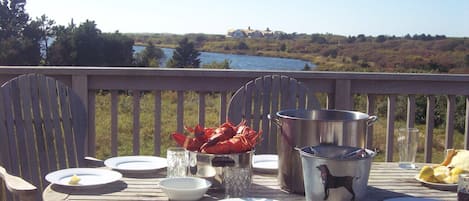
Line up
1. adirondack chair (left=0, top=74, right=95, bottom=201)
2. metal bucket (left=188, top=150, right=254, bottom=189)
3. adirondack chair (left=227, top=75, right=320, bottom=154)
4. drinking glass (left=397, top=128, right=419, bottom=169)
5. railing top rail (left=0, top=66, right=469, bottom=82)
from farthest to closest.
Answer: railing top rail (left=0, top=66, right=469, bottom=82) < adirondack chair (left=227, top=75, right=320, bottom=154) < adirondack chair (left=0, top=74, right=95, bottom=201) < drinking glass (left=397, top=128, right=419, bottom=169) < metal bucket (left=188, top=150, right=254, bottom=189)

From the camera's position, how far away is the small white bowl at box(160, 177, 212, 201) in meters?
1.46

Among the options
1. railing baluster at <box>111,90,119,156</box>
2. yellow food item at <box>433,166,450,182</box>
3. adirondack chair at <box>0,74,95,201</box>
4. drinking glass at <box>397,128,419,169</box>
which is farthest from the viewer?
railing baluster at <box>111,90,119,156</box>

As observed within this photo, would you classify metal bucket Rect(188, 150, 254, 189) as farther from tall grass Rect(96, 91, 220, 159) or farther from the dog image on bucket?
tall grass Rect(96, 91, 220, 159)

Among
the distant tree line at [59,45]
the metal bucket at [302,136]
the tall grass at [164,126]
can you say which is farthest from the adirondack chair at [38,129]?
the distant tree line at [59,45]

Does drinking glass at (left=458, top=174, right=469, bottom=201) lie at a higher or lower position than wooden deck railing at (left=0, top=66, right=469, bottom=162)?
lower

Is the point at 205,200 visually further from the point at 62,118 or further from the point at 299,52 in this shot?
the point at 299,52

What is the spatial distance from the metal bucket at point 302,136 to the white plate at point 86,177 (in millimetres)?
533

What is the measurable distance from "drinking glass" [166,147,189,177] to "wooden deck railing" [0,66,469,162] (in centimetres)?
146

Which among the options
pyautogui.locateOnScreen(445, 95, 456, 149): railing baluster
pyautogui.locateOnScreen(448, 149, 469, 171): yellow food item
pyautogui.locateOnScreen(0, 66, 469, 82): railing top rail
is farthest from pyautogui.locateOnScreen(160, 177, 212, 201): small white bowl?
pyautogui.locateOnScreen(445, 95, 456, 149): railing baluster

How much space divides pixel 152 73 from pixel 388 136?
1.47 meters

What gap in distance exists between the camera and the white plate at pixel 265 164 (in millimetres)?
1853

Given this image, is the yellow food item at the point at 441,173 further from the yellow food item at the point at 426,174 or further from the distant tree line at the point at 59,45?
the distant tree line at the point at 59,45

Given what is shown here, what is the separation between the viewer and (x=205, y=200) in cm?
150

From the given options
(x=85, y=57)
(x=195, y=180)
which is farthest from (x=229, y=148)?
(x=85, y=57)
